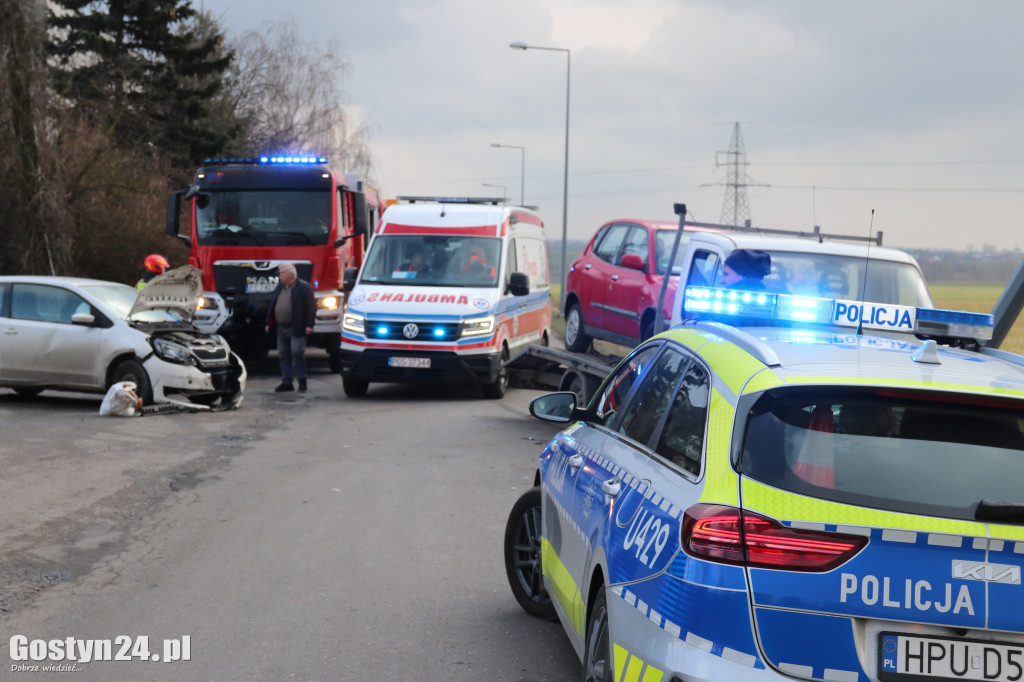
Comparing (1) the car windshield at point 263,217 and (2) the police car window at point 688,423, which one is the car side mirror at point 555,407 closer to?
(2) the police car window at point 688,423

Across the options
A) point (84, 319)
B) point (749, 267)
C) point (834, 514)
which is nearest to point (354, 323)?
point (84, 319)

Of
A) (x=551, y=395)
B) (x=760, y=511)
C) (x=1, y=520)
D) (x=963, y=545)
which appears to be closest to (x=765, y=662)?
(x=760, y=511)

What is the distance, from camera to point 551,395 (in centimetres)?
566

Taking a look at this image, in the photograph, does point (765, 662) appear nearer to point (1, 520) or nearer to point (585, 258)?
point (1, 520)

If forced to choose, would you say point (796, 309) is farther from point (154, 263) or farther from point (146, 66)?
point (146, 66)

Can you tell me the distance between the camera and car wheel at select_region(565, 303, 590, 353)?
15.9 meters

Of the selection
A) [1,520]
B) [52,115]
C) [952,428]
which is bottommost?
[1,520]

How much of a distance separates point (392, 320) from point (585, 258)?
9.37ft

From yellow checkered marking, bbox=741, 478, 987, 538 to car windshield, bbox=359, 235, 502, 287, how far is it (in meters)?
14.1

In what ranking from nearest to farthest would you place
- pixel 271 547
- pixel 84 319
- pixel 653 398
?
pixel 653 398
pixel 271 547
pixel 84 319

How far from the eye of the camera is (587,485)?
4.45m

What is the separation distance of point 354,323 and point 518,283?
2520 mm

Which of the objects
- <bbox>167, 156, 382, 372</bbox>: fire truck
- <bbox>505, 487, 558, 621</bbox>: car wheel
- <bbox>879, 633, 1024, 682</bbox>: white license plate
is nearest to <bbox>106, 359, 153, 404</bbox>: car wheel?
<bbox>167, 156, 382, 372</bbox>: fire truck

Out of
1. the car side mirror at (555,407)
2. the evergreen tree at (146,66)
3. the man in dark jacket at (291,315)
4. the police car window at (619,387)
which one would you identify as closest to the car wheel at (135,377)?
the man in dark jacket at (291,315)
